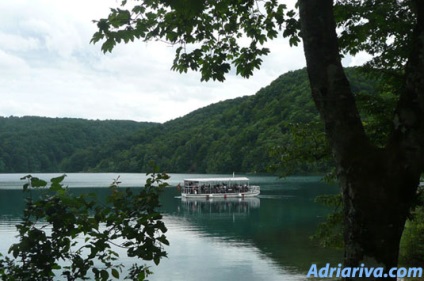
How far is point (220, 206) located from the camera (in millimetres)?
65688

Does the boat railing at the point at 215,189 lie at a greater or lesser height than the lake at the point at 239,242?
greater

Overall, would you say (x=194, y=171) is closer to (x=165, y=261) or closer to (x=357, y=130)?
(x=165, y=261)

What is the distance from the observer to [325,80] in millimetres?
3396

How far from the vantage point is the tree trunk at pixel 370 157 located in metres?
3.04

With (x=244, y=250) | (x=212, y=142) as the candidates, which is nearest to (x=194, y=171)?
(x=212, y=142)

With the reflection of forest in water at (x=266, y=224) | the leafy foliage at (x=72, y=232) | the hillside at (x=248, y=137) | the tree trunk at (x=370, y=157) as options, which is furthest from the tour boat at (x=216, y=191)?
the tree trunk at (x=370, y=157)

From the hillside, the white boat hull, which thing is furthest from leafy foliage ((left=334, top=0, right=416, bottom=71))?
the hillside

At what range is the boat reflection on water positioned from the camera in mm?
56662

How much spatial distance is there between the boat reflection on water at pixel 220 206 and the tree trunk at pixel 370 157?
50666 millimetres

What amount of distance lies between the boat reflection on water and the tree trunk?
5067 cm

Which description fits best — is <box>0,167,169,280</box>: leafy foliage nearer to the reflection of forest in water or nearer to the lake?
the lake

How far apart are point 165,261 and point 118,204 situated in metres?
25.4

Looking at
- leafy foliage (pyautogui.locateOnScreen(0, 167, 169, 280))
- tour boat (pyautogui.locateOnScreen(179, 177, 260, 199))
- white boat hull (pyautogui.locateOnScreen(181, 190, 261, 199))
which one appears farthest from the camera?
tour boat (pyautogui.locateOnScreen(179, 177, 260, 199))

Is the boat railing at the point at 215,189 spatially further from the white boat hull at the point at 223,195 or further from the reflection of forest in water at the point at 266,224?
the reflection of forest in water at the point at 266,224
